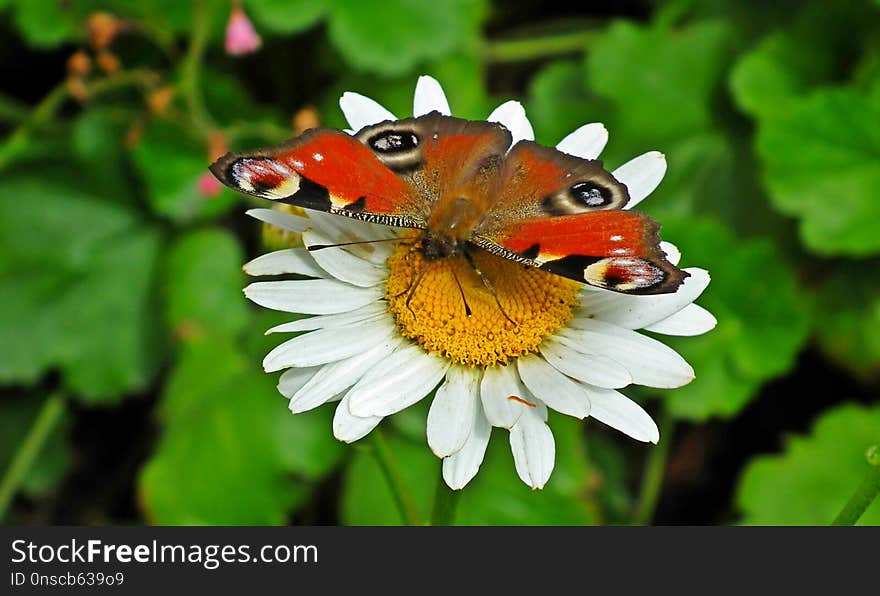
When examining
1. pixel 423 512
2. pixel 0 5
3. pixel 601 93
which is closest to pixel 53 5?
pixel 0 5

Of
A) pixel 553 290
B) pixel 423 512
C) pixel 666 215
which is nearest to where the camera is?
pixel 553 290

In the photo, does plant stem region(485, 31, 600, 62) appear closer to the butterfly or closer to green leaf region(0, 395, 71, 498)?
the butterfly

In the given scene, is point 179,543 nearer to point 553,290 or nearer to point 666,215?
point 553,290

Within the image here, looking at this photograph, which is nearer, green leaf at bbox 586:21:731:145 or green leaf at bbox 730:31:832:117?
green leaf at bbox 730:31:832:117

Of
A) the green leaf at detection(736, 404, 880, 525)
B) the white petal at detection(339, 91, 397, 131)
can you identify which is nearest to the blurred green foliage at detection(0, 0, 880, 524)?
the green leaf at detection(736, 404, 880, 525)

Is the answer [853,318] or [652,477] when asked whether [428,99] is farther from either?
[853,318]

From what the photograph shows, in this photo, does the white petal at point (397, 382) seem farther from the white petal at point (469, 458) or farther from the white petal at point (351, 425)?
the white petal at point (469, 458)

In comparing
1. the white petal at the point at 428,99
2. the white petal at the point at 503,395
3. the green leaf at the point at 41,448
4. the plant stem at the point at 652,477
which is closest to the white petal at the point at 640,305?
the white petal at the point at 503,395

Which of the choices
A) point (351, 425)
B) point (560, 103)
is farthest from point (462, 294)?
point (560, 103)
